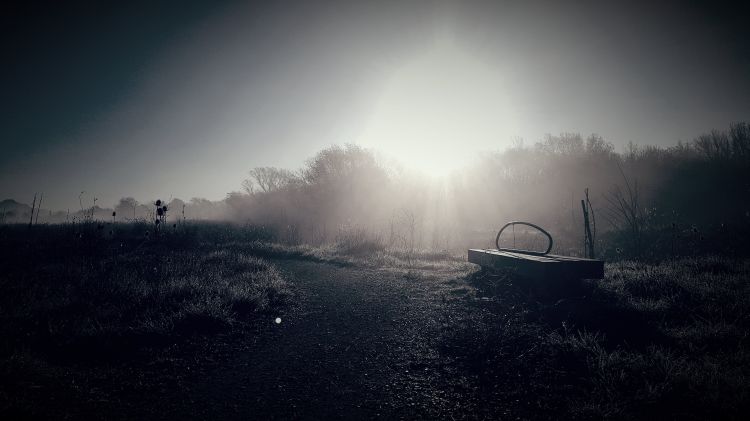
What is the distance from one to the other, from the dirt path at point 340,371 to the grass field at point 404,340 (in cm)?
3

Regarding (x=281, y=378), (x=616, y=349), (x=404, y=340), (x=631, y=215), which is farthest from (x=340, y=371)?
(x=631, y=215)

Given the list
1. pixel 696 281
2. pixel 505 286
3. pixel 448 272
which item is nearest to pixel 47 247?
pixel 448 272

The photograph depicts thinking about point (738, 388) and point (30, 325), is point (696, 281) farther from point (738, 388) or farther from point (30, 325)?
point (30, 325)

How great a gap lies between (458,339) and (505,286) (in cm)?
267

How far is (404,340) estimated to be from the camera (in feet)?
13.1

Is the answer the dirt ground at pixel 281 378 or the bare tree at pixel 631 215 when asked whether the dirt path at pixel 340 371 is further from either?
the bare tree at pixel 631 215

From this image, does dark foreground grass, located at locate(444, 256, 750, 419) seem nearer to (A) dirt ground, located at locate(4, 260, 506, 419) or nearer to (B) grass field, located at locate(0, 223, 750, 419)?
(B) grass field, located at locate(0, 223, 750, 419)

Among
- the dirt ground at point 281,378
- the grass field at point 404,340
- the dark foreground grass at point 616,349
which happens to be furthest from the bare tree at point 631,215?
the dirt ground at point 281,378

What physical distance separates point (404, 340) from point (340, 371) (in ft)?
3.39

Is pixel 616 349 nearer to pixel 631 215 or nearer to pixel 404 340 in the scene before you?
pixel 404 340

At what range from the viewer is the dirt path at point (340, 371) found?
2.64 metres

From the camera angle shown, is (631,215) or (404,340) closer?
(404,340)

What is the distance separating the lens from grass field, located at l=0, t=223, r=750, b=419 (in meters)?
2.54

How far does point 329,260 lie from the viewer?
34.9ft
